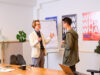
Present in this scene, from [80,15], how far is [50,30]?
104 cm

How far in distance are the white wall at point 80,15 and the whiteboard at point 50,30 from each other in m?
0.31

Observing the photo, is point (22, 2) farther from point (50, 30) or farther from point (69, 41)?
point (69, 41)

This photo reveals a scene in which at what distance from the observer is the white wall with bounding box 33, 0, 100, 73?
4.94 m

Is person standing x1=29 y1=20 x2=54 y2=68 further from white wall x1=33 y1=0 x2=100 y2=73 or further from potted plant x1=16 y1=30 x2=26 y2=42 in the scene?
potted plant x1=16 y1=30 x2=26 y2=42

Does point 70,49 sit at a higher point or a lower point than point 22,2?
lower

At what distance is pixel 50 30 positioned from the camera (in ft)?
18.3

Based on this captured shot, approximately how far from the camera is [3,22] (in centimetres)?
570

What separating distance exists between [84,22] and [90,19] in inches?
8.3

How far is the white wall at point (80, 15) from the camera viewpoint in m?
4.94

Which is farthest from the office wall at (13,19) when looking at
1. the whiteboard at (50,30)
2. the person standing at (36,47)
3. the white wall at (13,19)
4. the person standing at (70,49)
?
the person standing at (70,49)

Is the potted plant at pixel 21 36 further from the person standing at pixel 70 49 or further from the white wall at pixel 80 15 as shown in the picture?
the person standing at pixel 70 49

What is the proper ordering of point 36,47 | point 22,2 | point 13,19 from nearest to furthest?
point 36,47 < point 13,19 < point 22,2

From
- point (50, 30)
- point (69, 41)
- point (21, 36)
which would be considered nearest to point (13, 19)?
point (21, 36)

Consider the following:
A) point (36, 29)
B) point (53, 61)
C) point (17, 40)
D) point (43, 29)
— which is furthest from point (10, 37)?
point (36, 29)
